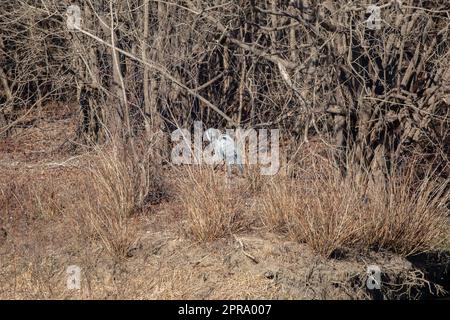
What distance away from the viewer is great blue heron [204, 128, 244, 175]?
9.80 m

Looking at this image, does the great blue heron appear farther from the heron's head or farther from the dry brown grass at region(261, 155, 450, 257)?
the dry brown grass at region(261, 155, 450, 257)

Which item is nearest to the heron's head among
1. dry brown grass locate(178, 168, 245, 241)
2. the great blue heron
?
the great blue heron

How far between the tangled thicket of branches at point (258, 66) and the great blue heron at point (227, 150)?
0.94 ft

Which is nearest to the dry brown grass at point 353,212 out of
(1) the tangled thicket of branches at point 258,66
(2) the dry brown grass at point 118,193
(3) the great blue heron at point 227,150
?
(1) the tangled thicket of branches at point 258,66

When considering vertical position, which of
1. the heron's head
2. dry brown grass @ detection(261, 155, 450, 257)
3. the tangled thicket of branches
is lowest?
dry brown grass @ detection(261, 155, 450, 257)

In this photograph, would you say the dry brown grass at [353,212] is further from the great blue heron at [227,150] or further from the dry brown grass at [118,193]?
the dry brown grass at [118,193]

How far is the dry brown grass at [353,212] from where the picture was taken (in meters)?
8.41

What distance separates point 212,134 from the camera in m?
10.5

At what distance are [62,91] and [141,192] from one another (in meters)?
3.99

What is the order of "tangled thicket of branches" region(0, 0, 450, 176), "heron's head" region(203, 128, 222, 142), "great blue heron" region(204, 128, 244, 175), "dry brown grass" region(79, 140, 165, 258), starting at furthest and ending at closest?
"heron's head" region(203, 128, 222, 142) < "great blue heron" region(204, 128, 244, 175) < "tangled thicket of branches" region(0, 0, 450, 176) < "dry brown grass" region(79, 140, 165, 258)

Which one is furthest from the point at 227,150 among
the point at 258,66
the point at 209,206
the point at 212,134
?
the point at 258,66

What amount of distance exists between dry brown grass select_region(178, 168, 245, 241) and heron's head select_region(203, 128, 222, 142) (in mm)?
1346

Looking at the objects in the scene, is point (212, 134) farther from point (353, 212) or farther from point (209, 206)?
point (353, 212)

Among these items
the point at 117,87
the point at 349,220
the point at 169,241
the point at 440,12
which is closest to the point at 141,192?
the point at 169,241
